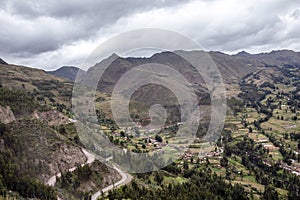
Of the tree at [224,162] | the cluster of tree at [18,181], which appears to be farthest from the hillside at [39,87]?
the cluster of tree at [18,181]

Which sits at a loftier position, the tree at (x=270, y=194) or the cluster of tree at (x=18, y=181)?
the cluster of tree at (x=18, y=181)

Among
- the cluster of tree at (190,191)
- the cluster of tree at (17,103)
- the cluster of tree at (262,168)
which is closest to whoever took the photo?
the cluster of tree at (190,191)

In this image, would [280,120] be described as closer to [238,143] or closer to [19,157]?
[238,143]

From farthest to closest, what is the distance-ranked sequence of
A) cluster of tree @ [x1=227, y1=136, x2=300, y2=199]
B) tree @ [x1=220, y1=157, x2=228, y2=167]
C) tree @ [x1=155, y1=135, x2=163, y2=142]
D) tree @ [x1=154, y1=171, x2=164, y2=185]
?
tree @ [x1=155, y1=135, x2=163, y2=142], tree @ [x1=220, y1=157, x2=228, y2=167], cluster of tree @ [x1=227, y1=136, x2=300, y2=199], tree @ [x1=154, y1=171, x2=164, y2=185]

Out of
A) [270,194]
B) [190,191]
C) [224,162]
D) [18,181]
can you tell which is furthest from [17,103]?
[270,194]

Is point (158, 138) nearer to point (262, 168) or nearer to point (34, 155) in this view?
point (262, 168)

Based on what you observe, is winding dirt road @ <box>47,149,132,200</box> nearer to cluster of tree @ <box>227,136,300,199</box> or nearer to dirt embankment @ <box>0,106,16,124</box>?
dirt embankment @ <box>0,106,16,124</box>

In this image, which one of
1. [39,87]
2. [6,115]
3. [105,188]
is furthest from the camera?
[39,87]

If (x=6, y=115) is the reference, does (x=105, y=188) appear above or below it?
below

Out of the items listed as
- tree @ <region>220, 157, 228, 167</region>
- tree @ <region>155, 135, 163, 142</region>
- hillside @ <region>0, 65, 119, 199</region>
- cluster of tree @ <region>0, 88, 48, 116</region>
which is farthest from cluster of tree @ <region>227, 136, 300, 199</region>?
cluster of tree @ <region>0, 88, 48, 116</region>

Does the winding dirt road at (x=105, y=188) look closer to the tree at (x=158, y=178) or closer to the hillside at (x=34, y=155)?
the hillside at (x=34, y=155)

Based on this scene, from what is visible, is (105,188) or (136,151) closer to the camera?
(105,188)
